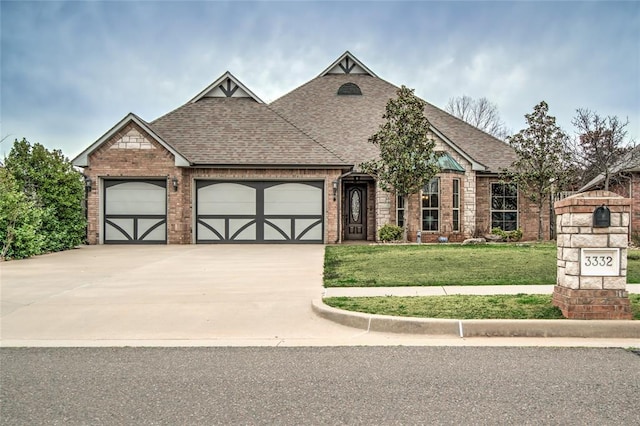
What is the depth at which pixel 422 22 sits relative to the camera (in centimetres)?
1950

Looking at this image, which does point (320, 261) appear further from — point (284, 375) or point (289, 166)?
point (284, 375)

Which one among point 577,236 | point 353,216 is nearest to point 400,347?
point 577,236

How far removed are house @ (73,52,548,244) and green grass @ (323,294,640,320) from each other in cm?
1084

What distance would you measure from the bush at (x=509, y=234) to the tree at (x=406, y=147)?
415 cm

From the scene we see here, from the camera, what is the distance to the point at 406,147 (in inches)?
645

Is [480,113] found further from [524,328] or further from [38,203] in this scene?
[524,328]

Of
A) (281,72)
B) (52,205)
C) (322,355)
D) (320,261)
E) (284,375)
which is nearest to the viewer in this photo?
(284,375)

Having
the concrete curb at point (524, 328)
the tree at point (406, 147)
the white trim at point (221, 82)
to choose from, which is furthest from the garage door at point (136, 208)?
the concrete curb at point (524, 328)

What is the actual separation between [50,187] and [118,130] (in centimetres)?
347

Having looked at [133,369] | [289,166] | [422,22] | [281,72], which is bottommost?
[133,369]

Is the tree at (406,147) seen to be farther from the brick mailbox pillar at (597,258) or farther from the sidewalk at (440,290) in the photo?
the brick mailbox pillar at (597,258)

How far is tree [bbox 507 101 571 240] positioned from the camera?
1722cm

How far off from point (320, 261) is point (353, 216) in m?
7.71

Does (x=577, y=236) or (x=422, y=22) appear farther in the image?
(x=422, y=22)
